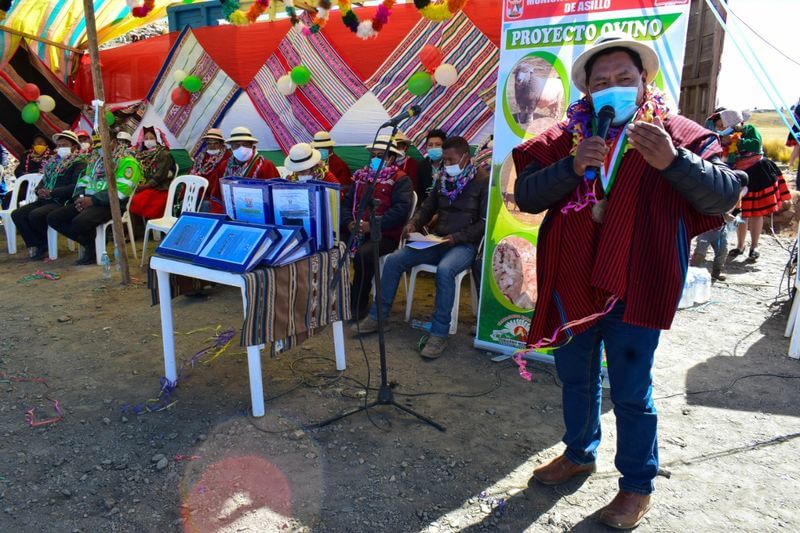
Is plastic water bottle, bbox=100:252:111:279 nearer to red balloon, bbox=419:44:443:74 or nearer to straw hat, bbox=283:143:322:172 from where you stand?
straw hat, bbox=283:143:322:172

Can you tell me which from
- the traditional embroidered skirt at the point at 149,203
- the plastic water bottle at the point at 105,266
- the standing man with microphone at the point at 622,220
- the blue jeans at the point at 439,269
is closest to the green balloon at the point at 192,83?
the traditional embroidered skirt at the point at 149,203

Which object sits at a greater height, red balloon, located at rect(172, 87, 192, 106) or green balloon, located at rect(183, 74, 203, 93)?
green balloon, located at rect(183, 74, 203, 93)

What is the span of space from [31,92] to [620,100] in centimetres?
983

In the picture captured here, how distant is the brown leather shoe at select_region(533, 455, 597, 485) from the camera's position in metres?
2.36

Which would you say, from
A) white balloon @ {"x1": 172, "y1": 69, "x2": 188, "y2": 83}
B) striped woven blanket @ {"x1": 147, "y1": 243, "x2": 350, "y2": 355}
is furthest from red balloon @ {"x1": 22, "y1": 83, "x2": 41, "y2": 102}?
striped woven blanket @ {"x1": 147, "y1": 243, "x2": 350, "y2": 355}

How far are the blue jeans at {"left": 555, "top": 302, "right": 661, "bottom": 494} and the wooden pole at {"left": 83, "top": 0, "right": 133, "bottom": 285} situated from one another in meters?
4.70

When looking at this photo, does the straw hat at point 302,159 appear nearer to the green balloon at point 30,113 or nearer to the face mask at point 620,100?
the face mask at point 620,100

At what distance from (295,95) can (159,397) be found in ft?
15.1

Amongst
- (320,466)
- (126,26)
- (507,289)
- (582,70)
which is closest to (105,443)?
(320,466)

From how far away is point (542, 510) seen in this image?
7.35ft

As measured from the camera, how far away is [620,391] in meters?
2.01

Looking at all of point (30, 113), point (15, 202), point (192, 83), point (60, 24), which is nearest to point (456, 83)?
point (192, 83)

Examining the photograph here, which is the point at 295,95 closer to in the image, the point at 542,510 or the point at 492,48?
the point at 492,48

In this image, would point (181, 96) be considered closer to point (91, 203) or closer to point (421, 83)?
point (91, 203)
